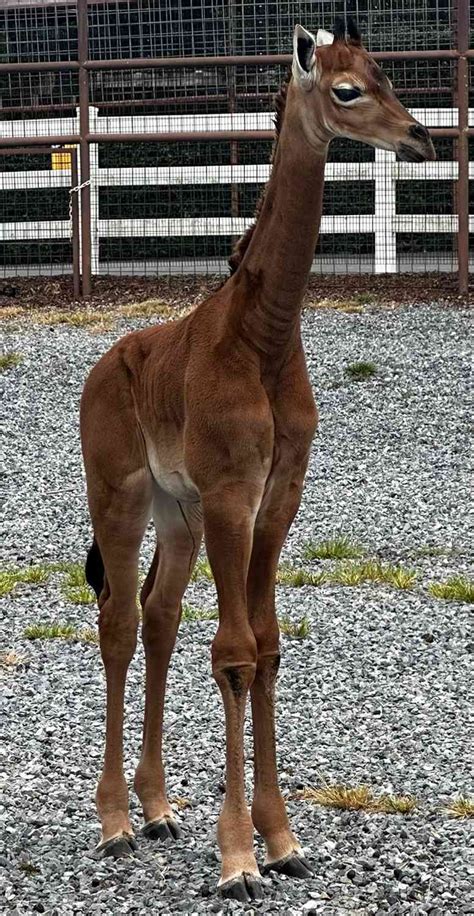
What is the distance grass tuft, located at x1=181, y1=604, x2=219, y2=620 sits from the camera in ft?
25.0

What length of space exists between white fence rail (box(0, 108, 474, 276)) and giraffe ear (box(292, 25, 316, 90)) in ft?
39.1

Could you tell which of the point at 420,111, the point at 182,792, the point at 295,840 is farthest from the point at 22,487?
the point at 420,111

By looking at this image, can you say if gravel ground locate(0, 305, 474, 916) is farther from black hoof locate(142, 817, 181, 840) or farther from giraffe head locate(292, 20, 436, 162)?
giraffe head locate(292, 20, 436, 162)

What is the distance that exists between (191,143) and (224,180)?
0.65m

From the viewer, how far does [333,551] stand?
878cm

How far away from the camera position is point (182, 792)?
5383mm

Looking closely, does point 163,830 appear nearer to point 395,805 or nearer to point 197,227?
point 395,805

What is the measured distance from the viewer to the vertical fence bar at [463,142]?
15.1 metres

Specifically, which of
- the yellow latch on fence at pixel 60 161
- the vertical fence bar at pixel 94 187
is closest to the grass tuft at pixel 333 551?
the vertical fence bar at pixel 94 187

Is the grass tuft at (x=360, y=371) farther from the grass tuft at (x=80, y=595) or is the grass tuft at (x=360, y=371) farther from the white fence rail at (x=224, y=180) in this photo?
the grass tuft at (x=80, y=595)

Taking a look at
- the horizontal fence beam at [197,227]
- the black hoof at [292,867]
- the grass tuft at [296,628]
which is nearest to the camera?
the black hoof at [292,867]

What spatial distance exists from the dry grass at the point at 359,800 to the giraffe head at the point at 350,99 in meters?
2.17

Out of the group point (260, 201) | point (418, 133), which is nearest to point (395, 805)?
point (260, 201)

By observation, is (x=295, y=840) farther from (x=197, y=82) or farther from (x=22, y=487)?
(x=197, y=82)
